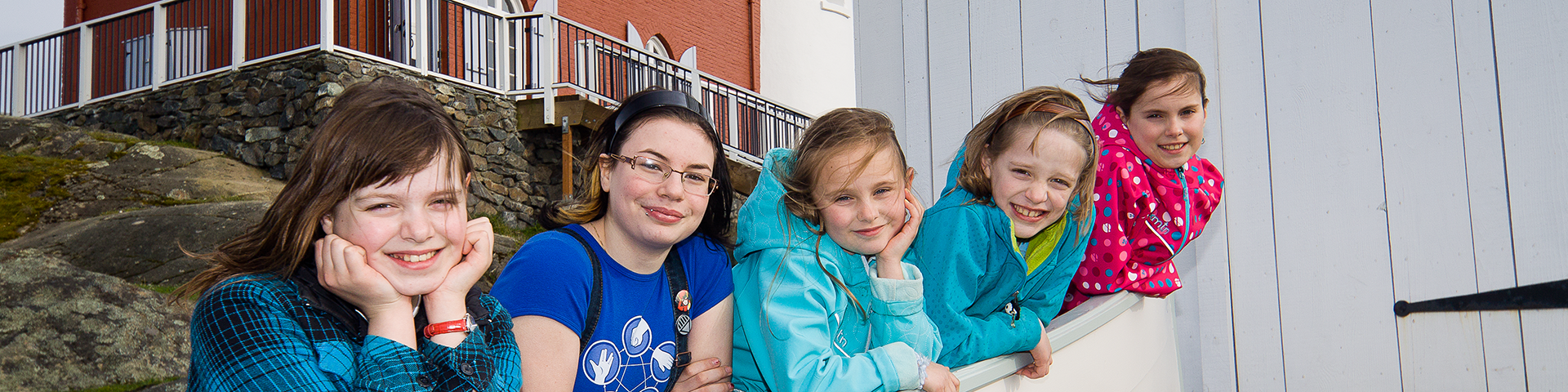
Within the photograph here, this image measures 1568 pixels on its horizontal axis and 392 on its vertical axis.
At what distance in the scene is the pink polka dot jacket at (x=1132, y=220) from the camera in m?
2.20

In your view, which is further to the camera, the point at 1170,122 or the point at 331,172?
the point at 1170,122

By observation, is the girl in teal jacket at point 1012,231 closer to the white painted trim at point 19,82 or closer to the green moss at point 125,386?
the green moss at point 125,386

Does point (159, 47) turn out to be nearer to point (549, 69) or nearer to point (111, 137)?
point (111, 137)

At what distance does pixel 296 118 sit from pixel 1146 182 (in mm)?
7488

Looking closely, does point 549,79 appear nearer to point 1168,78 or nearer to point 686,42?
point 686,42

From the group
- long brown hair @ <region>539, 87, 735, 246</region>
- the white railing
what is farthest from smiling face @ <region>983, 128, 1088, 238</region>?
the white railing

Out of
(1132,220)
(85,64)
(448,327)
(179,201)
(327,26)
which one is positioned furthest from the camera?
(85,64)

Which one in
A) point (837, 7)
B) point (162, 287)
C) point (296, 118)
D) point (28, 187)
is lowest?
point (162, 287)

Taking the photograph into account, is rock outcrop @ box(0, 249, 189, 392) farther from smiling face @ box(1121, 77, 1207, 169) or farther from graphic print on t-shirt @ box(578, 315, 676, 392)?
smiling face @ box(1121, 77, 1207, 169)

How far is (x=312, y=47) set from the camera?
7.49 m

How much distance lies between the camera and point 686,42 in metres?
13.9

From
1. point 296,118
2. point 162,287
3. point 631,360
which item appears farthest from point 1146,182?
point 296,118

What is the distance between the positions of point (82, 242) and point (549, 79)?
405 centimetres

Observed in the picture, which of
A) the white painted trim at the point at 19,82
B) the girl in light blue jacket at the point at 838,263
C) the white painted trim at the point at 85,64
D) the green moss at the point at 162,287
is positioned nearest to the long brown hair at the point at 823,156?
the girl in light blue jacket at the point at 838,263
